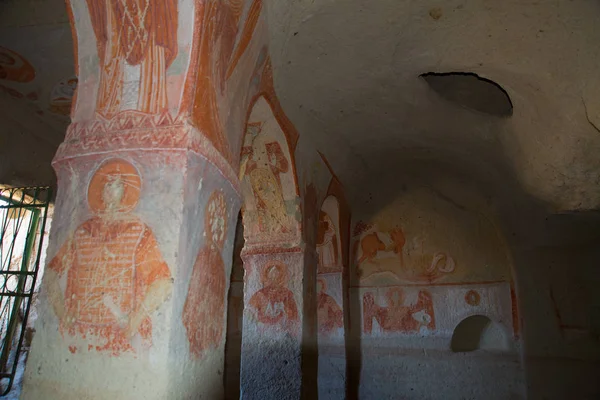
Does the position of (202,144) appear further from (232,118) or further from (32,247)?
(32,247)

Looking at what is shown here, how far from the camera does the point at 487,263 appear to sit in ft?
22.2

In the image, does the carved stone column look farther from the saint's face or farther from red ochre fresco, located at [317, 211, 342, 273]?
the saint's face

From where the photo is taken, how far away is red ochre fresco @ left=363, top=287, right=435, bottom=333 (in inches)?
270

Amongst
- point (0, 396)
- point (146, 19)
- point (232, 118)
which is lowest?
point (0, 396)

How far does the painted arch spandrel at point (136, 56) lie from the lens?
2.47 meters

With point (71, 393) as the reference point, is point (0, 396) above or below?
below

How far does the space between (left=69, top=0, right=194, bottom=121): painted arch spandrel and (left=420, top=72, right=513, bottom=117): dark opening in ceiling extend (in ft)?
11.5

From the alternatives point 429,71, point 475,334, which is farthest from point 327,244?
point 429,71

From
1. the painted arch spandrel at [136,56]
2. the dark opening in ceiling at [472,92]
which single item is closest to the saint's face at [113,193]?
the painted arch spandrel at [136,56]

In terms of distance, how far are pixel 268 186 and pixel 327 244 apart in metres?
2.11

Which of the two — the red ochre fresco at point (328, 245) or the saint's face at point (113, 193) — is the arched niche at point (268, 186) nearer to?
the red ochre fresco at point (328, 245)

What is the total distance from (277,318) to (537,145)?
10.9ft

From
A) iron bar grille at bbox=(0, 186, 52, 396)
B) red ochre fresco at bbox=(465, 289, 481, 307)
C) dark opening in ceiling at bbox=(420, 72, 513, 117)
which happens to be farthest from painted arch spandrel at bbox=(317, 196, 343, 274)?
iron bar grille at bbox=(0, 186, 52, 396)

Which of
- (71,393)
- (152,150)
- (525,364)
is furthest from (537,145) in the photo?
(71,393)
